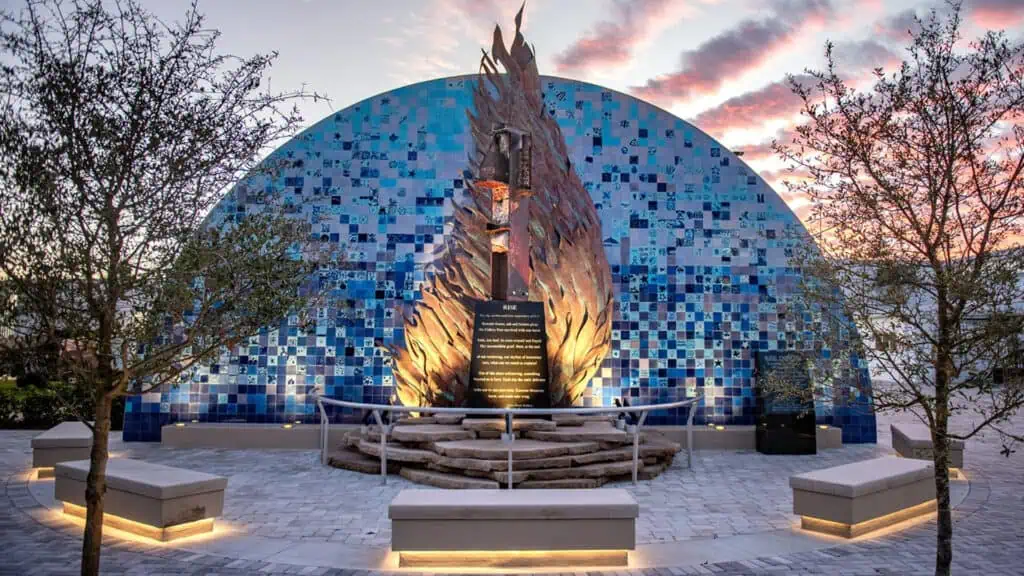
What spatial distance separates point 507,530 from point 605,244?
30.3ft

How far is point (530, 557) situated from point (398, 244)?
9.30 meters

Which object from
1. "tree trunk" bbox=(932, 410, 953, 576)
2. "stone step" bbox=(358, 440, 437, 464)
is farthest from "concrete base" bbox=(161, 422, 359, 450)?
"tree trunk" bbox=(932, 410, 953, 576)

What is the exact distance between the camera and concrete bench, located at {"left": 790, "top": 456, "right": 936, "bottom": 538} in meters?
7.22

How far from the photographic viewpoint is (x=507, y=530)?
244 inches

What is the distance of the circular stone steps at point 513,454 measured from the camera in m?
9.54

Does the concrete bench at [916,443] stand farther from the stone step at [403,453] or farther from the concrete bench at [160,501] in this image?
the concrete bench at [160,501]

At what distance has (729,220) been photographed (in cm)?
1499

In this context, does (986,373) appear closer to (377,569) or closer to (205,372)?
(377,569)

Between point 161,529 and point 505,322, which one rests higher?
point 505,322

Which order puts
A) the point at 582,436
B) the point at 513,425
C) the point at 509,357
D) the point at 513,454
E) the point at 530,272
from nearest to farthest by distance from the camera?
the point at 513,454 → the point at 582,436 → the point at 513,425 → the point at 509,357 → the point at 530,272

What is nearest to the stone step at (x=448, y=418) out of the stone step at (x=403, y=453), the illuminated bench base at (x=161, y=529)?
the stone step at (x=403, y=453)

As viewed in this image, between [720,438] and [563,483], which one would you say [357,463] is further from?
[720,438]

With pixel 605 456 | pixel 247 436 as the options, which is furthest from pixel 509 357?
pixel 247 436

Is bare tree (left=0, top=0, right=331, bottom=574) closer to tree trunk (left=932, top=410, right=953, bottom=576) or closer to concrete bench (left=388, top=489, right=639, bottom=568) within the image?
concrete bench (left=388, top=489, right=639, bottom=568)
